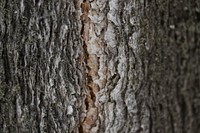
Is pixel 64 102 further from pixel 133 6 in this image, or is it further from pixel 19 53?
pixel 133 6

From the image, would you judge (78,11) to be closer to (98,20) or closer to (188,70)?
(98,20)

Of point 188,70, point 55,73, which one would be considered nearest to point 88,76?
point 55,73

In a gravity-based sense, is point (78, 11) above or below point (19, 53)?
above

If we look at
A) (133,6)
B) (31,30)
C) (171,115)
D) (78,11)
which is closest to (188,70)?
(171,115)

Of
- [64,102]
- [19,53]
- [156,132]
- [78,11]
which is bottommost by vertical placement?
[156,132]
